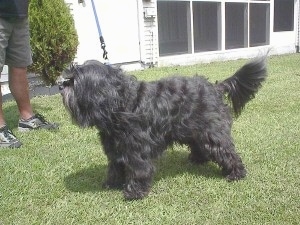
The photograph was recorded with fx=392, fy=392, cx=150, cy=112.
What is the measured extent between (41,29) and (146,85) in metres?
3.71

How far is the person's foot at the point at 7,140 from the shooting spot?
14.4 feet

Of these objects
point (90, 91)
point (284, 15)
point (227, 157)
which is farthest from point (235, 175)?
point (284, 15)

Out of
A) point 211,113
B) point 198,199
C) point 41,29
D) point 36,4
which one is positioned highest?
point 36,4

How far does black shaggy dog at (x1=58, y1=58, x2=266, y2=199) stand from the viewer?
2.83 m

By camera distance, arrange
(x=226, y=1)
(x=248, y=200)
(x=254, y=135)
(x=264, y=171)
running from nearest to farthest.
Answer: (x=248, y=200)
(x=264, y=171)
(x=254, y=135)
(x=226, y=1)

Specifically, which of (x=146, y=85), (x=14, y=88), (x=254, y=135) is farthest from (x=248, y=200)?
(x=14, y=88)

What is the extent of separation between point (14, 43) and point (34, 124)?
1.07m

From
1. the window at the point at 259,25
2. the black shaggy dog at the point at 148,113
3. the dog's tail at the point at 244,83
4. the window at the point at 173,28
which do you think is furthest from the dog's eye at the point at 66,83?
the window at the point at 259,25

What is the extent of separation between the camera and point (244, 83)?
11.8 ft

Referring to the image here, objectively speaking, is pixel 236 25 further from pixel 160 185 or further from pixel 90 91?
pixel 90 91

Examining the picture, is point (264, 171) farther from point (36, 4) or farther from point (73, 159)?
point (36, 4)

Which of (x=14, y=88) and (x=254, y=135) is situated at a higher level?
(x=14, y=88)

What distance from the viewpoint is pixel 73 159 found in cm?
406

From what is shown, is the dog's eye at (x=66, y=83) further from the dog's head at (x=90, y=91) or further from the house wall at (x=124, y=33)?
the house wall at (x=124, y=33)
